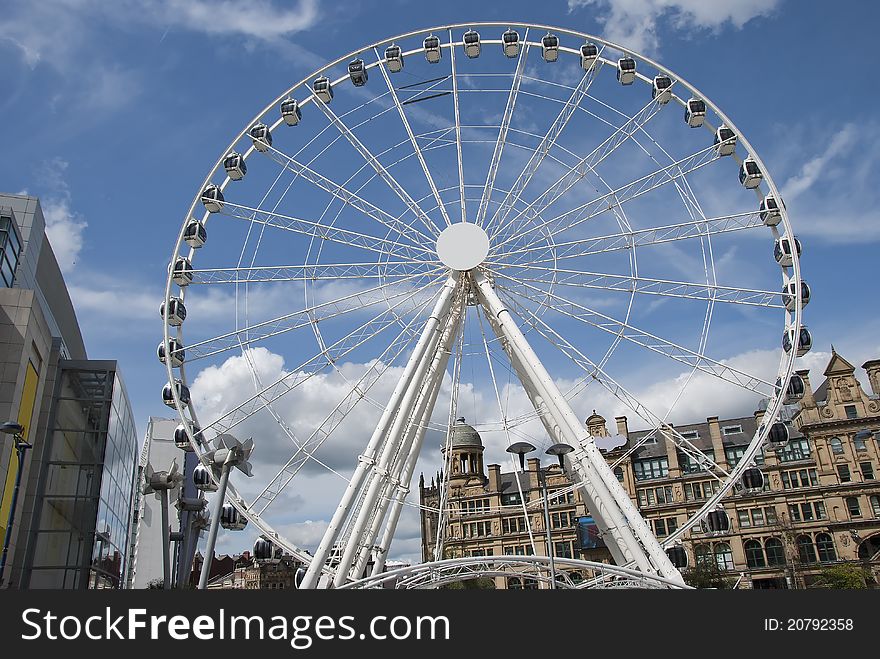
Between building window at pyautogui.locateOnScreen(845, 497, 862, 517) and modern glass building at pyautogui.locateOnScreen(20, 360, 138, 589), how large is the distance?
6068 cm

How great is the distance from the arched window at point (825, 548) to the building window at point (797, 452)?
25.6 ft

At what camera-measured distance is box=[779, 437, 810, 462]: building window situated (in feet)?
231

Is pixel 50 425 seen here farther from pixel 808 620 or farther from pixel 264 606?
pixel 808 620

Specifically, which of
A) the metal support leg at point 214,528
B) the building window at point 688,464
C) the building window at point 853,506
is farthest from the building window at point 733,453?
the metal support leg at point 214,528

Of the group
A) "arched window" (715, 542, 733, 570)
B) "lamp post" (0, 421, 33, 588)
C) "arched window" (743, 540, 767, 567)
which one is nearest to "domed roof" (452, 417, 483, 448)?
"arched window" (715, 542, 733, 570)

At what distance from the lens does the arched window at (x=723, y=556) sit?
6914 cm

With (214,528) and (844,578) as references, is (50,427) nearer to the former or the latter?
(214,528)

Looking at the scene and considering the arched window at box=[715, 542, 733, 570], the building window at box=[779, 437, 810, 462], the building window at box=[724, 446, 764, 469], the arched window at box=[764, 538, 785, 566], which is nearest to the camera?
the arched window at box=[764, 538, 785, 566]

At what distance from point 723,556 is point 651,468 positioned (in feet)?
37.7

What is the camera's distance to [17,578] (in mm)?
34719

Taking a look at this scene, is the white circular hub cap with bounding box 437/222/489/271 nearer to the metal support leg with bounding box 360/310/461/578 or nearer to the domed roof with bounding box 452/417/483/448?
the metal support leg with bounding box 360/310/461/578

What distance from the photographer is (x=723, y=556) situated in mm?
69750

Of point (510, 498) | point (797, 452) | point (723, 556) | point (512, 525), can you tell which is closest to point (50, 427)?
point (512, 525)

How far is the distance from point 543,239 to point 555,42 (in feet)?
30.7
